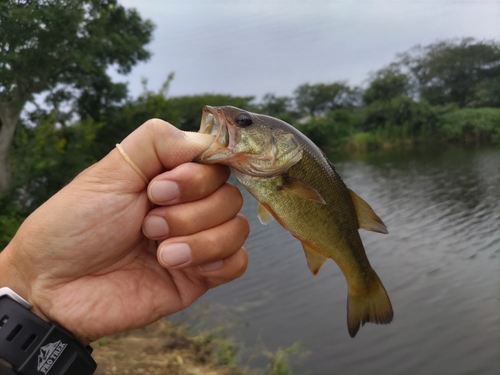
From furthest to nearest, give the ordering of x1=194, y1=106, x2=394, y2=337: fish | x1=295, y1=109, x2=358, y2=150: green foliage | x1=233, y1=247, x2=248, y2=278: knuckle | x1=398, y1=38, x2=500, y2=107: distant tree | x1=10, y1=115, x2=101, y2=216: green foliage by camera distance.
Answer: x1=295, y1=109, x2=358, y2=150: green foliage, x1=398, y1=38, x2=500, y2=107: distant tree, x1=10, y1=115, x2=101, y2=216: green foliage, x1=233, y1=247, x2=248, y2=278: knuckle, x1=194, y1=106, x2=394, y2=337: fish

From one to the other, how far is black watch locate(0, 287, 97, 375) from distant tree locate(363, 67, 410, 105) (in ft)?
172

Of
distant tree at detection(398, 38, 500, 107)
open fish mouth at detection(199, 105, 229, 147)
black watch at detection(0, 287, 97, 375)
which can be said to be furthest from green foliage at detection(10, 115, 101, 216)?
distant tree at detection(398, 38, 500, 107)

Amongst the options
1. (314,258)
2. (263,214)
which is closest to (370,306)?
(314,258)

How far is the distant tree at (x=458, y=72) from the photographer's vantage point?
87.8ft

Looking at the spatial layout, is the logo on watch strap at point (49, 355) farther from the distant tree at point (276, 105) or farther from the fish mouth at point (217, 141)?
the distant tree at point (276, 105)

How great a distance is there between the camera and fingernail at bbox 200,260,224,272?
233cm

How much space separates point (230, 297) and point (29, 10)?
11.1 metres

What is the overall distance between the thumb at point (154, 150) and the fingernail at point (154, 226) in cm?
22

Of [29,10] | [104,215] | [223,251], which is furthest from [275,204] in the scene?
[29,10]

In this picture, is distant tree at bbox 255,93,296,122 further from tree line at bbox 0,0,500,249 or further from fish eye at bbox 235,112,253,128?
fish eye at bbox 235,112,253,128

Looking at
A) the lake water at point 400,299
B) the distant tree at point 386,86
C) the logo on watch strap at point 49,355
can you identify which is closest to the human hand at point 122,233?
the logo on watch strap at point 49,355

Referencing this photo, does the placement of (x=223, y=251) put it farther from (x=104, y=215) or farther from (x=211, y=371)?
(x=211, y=371)

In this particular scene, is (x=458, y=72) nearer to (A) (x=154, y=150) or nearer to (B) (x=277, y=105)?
(B) (x=277, y=105)

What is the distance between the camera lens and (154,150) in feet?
6.87
